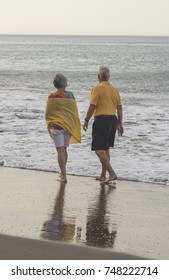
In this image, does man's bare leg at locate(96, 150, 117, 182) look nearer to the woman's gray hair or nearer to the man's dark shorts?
the man's dark shorts

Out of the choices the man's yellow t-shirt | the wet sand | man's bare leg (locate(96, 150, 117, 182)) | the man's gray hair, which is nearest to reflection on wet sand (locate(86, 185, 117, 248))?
the wet sand

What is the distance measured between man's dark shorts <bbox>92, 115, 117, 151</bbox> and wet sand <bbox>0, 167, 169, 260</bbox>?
1.82 ft

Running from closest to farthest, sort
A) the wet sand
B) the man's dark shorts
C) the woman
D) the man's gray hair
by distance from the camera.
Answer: the wet sand, the man's gray hair, the man's dark shorts, the woman

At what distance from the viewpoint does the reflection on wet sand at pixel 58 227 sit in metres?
6.42

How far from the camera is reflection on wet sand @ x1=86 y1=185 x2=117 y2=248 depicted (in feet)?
20.8

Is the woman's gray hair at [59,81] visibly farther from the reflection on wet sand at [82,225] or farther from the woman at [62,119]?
the reflection on wet sand at [82,225]

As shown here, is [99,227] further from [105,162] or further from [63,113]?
[63,113]

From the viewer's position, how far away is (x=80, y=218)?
7270 mm

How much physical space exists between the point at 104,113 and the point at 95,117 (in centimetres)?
16

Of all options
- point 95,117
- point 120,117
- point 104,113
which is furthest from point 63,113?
point 120,117

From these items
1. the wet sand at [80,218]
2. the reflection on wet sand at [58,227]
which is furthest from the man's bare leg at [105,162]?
the reflection on wet sand at [58,227]

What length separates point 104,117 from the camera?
362 inches

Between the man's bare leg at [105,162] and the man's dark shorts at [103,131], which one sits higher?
the man's dark shorts at [103,131]
